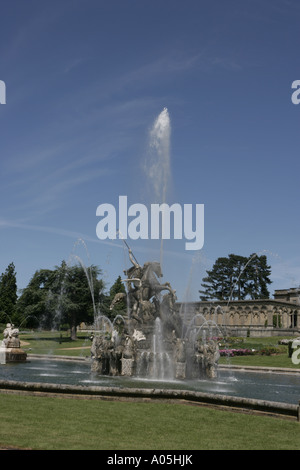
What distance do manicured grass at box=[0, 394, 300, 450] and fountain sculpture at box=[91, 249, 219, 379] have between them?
11.5 m

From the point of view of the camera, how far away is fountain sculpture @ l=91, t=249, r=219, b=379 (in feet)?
86.9

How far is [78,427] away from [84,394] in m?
4.05

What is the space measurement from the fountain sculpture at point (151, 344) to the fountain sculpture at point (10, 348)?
7.55 meters

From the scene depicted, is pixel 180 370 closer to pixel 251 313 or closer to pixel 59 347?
pixel 59 347

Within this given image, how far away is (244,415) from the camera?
44.7 ft

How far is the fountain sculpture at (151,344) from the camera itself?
26.5 m

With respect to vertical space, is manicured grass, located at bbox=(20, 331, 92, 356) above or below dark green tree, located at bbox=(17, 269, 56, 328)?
below

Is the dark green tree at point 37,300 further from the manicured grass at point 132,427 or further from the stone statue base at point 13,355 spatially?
the manicured grass at point 132,427

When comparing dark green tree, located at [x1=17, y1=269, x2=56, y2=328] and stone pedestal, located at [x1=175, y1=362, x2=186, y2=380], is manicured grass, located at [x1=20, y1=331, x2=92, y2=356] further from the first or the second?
stone pedestal, located at [x1=175, y1=362, x2=186, y2=380]

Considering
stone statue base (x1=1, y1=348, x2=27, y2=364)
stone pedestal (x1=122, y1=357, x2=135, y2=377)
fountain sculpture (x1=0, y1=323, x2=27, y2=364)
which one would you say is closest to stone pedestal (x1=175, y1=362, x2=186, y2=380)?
stone pedestal (x1=122, y1=357, x2=135, y2=377)

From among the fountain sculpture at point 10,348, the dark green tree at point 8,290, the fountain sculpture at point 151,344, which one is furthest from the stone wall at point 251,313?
the fountain sculpture at point 151,344

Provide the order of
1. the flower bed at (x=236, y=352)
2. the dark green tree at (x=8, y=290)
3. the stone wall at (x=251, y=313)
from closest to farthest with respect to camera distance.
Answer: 1. the flower bed at (x=236, y=352)
2. the stone wall at (x=251, y=313)
3. the dark green tree at (x=8, y=290)
